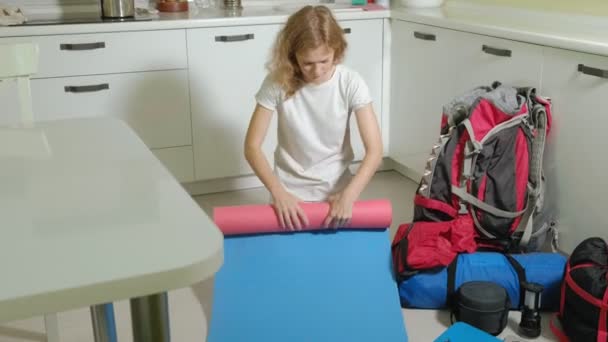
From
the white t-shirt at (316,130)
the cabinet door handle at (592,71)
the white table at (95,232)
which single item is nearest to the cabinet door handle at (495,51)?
the cabinet door handle at (592,71)

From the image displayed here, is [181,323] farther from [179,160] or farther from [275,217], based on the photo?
[179,160]

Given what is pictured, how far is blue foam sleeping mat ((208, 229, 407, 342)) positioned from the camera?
1.83 meters

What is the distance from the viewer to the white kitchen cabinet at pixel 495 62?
2.25m

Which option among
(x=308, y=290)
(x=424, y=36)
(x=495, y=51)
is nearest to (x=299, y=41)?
(x=308, y=290)

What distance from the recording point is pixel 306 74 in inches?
79.6

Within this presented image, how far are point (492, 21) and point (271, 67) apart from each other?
0.94 m

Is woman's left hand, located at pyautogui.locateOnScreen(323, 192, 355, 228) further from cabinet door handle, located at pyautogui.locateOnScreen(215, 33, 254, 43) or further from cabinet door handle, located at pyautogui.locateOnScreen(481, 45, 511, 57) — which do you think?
cabinet door handle, located at pyautogui.locateOnScreen(215, 33, 254, 43)

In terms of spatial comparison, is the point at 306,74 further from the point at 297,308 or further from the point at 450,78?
the point at 450,78

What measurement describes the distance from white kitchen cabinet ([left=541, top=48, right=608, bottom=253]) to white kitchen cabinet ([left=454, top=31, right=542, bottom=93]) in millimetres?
65

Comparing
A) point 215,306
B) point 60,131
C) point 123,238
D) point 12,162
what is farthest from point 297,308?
point 123,238

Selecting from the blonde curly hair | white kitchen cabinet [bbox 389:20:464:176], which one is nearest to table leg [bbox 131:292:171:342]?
the blonde curly hair

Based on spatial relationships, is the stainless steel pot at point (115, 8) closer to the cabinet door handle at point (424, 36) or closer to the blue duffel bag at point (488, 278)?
the cabinet door handle at point (424, 36)

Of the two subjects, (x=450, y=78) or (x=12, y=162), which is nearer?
(x=12, y=162)

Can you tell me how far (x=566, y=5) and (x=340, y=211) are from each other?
4.39ft
